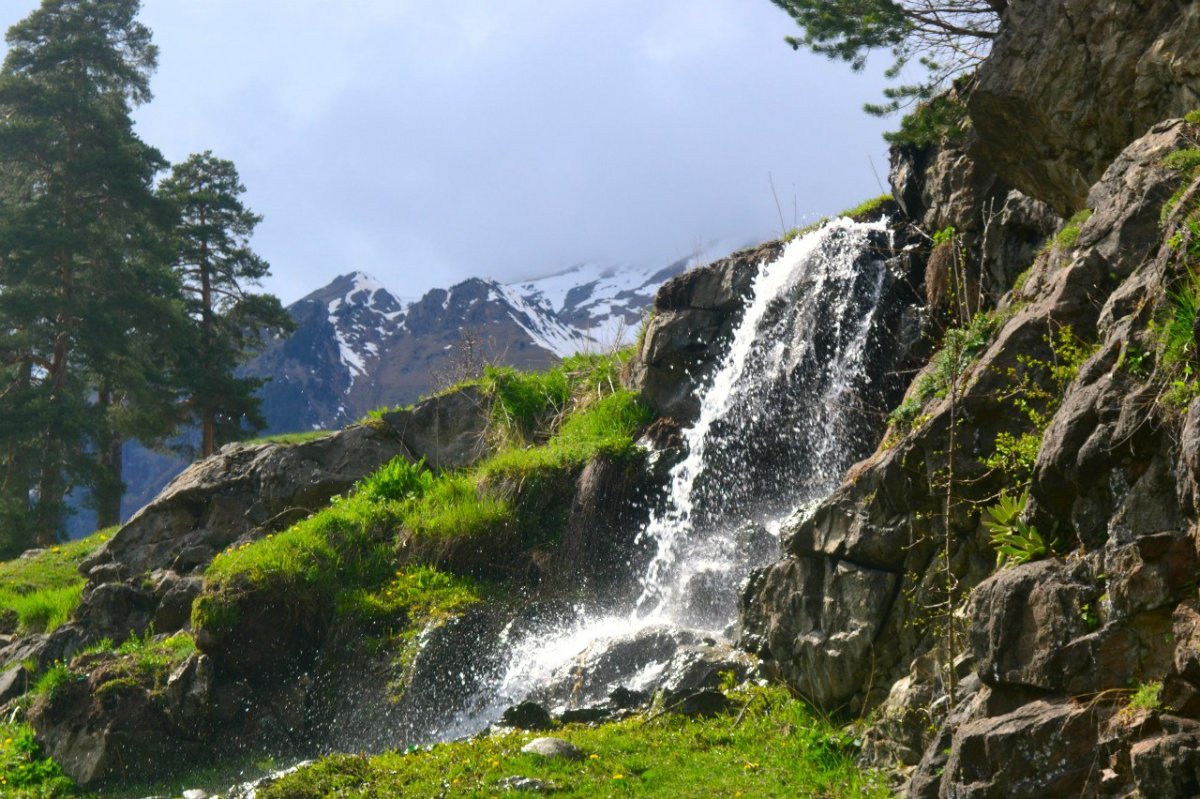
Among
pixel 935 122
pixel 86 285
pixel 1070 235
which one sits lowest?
pixel 1070 235

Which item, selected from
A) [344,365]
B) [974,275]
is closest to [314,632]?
[974,275]

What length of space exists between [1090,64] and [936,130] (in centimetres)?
209

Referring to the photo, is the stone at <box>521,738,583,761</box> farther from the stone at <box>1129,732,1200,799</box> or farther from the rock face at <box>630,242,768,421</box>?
the rock face at <box>630,242,768,421</box>

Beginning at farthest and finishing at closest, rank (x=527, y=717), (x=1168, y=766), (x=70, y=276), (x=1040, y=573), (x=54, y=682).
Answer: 1. (x=70, y=276)
2. (x=54, y=682)
3. (x=527, y=717)
4. (x=1040, y=573)
5. (x=1168, y=766)

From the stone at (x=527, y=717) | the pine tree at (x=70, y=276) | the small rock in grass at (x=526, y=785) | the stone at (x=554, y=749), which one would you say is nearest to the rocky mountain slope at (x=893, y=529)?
the stone at (x=527, y=717)

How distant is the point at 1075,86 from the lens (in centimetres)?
1046

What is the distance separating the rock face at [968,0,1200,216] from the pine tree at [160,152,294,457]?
21967 millimetres

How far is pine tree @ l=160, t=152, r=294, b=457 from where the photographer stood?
2912cm

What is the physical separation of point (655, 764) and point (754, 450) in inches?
264

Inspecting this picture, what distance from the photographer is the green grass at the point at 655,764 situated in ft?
26.0

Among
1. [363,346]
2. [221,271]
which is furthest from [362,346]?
[221,271]

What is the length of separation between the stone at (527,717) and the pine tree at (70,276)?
17.4m

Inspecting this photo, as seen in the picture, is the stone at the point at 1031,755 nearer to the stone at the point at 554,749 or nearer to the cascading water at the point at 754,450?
the stone at the point at 554,749

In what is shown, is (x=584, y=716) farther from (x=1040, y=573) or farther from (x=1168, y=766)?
(x=1168, y=766)
